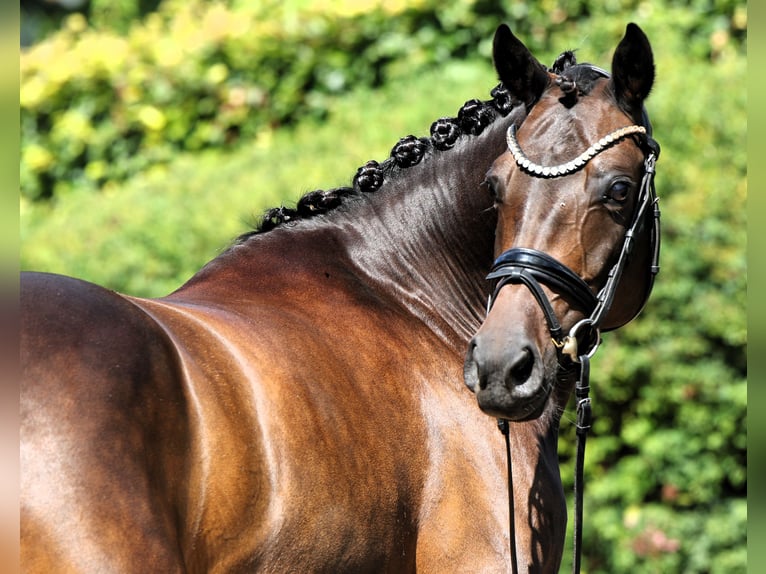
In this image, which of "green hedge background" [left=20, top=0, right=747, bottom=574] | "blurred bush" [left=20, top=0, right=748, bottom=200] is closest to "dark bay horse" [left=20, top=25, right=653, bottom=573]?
"green hedge background" [left=20, top=0, right=747, bottom=574]

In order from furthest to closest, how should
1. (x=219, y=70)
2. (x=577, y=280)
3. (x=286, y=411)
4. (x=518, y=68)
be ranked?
(x=219, y=70) → (x=518, y=68) → (x=577, y=280) → (x=286, y=411)

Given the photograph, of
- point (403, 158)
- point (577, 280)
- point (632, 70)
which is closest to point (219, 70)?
point (403, 158)

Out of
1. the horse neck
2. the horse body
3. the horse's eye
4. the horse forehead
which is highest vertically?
the horse forehead

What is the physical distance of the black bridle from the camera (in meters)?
2.77

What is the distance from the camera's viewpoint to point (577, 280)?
111 inches

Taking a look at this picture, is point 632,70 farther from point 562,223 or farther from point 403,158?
point 403,158

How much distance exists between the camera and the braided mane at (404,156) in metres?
3.38

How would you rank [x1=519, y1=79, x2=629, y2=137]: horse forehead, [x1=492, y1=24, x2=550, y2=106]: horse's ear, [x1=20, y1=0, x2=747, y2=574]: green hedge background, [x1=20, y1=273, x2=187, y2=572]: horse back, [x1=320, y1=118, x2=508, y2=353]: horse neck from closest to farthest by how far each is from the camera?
[x1=20, y1=273, x2=187, y2=572]: horse back < [x1=519, y1=79, x2=629, y2=137]: horse forehead < [x1=492, y1=24, x2=550, y2=106]: horse's ear < [x1=320, y1=118, x2=508, y2=353]: horse neck < [x1=20, y1=0, x2=747, y2=574]: green hedge background

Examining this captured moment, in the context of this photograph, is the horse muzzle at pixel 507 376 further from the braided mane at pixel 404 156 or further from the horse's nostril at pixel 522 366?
the braided mane at pixel 404 156

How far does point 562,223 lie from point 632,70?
0.57 meters

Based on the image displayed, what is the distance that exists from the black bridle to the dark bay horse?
0.12 ft

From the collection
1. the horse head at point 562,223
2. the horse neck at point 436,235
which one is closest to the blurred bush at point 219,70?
the horse neck at point 436,235

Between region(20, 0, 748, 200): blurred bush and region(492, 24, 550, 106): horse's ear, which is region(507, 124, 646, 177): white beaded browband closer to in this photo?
region(492, 24, 550, 106): horse's ear

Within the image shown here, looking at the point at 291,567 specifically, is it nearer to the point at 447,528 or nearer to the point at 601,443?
the point at 447,528
